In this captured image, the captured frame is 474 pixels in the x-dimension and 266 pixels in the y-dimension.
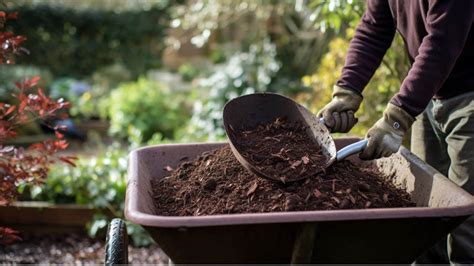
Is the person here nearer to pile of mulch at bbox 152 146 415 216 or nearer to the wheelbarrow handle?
the wheelbarrow handle

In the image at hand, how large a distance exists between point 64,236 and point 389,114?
2589mm

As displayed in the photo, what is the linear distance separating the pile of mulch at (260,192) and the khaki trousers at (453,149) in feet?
0.85

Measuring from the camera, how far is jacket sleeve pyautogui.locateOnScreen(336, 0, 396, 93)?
259 centimetres

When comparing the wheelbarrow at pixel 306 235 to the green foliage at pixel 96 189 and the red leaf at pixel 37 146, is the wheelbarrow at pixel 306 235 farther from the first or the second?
the green foliage at pixel 96 189

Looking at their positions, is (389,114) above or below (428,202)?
above

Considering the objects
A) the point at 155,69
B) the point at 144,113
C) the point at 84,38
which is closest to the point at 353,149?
the point at 144,113

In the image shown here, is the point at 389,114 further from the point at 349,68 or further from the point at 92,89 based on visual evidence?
the point at 92,89

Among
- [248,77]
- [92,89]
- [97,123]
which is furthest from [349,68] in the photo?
[92,89]

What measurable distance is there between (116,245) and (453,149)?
1217mm

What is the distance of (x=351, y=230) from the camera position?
72.6 inches

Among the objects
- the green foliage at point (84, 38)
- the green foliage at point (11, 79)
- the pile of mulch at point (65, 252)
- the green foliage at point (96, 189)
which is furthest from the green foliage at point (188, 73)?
the pile of mulch at point (65, 252)

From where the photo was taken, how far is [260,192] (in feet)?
6.76

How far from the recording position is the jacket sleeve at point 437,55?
208 centimetres

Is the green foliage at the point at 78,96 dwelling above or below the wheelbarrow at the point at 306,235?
below
